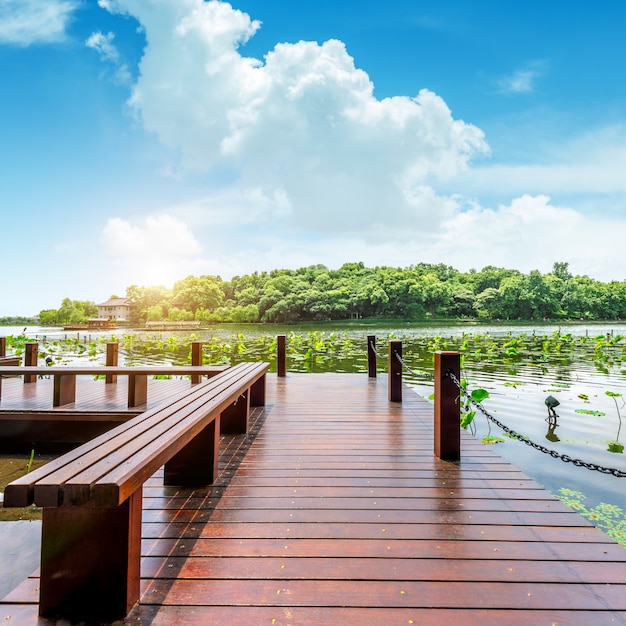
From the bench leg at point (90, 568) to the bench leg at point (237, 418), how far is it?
2518 mm

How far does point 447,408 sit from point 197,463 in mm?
1861

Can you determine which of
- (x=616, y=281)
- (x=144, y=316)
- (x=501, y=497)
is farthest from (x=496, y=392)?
(x=616, y=281)

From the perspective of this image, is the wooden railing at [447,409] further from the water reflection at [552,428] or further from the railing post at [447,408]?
the water reflection at [552,428]

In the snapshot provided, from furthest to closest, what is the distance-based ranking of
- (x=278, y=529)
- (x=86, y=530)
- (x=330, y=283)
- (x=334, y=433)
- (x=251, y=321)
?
(x=330, y=283)
(x=251, y=321)
(x=334, y=433)
(x=278, y=529)
(x=86, y=530)

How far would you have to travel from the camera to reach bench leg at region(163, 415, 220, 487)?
273 centimetres

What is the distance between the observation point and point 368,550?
194 centimetres

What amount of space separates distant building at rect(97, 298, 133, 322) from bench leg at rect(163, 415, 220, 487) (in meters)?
95.1

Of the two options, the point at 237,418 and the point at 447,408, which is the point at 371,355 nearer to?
the point at 237,418

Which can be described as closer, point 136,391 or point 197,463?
point 197,463

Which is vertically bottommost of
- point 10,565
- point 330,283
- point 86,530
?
point 10,565

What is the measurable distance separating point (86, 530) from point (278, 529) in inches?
38.9

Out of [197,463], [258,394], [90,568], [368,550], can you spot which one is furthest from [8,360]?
[368,550]

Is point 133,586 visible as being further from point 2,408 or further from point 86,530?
point 2,408

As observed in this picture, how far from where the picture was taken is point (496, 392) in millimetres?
8836
